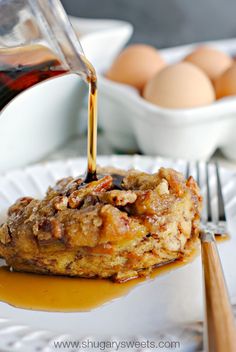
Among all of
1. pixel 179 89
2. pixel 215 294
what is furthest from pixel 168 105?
pixel 215 294

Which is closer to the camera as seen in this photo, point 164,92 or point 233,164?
point 164,92

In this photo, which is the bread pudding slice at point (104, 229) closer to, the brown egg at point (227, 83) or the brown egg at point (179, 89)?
the brown egg at point (179, 89)

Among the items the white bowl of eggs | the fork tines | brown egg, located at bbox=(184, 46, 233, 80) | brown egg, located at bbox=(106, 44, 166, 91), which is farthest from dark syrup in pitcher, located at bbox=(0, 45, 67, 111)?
brown egg, located at bbox=(184, 46, 233, 80)

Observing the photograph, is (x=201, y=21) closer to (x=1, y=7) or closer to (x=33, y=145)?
(x=33, y=145)

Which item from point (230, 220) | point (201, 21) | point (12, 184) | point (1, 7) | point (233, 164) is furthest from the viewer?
point (201, 21)

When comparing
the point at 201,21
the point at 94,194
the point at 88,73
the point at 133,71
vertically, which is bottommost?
the point at 94,194

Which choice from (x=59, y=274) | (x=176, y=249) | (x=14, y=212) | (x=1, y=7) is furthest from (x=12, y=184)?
(x=1, y=7)

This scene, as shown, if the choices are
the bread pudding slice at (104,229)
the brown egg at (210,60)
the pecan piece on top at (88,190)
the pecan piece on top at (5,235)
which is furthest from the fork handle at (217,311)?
the brown egg at (210,60)
